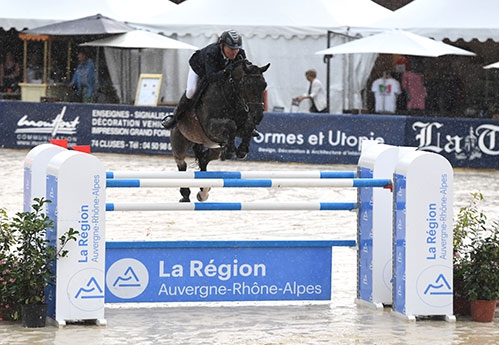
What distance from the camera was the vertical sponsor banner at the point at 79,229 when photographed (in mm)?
8039

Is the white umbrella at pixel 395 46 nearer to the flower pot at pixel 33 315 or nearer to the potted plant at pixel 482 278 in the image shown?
the potted plant at pixel 482 278

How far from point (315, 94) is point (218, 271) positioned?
15.7 metres

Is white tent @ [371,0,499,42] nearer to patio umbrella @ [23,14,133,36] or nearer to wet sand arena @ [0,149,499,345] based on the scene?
patio umbrella @ [23,14,133,36]

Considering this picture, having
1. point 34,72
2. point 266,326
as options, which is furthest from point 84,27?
point 266,326

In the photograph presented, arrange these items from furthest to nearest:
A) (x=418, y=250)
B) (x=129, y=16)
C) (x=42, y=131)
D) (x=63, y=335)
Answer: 1. (x=129, y=16)
2. (x=42, y=131)
3. (x=418, y=250)
4. (x=63, y=335)

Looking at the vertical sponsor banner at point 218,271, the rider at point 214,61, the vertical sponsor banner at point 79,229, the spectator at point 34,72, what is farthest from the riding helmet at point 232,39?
the spectator at point 34,72

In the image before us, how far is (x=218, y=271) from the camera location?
29.7 ft

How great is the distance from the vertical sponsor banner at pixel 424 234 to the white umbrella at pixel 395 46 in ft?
50.3

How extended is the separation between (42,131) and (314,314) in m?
15.6

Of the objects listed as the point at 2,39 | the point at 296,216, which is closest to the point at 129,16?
the point at 2,39

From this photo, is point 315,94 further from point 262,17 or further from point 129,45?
point 129,45

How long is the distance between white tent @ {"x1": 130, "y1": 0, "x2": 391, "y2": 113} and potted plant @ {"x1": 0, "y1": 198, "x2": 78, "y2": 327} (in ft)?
59.8

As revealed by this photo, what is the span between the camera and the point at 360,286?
30.7 feet

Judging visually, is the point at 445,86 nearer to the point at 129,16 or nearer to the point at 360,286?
the point at 129,16
